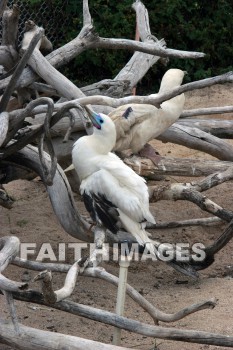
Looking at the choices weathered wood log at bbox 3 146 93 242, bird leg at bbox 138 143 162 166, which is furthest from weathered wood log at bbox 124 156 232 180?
weathered wood log at bbox 3 146 93 242

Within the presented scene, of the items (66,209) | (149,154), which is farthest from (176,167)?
(66,209)

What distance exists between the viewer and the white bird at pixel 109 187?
4926 millimetres

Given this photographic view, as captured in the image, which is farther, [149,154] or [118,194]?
[149,154]

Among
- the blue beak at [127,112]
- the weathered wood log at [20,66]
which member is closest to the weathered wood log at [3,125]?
the weathered wood log at [20,66]

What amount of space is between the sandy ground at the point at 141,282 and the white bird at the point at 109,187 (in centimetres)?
55

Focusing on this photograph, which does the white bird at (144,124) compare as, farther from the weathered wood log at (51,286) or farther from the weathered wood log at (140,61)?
the weathered wood log at (51,286)

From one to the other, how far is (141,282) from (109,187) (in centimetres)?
127

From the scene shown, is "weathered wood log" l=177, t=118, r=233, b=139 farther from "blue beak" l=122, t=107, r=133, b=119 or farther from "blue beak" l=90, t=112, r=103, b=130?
"blue beak" l=90, t=112, r=103, b=130

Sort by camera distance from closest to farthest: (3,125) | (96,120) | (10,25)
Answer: (96,120) → (3,125) → (10,25)

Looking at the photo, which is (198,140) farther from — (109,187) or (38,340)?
(38,340)

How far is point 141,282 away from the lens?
6004 mm

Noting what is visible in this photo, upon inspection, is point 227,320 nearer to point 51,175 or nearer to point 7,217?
point 51,175

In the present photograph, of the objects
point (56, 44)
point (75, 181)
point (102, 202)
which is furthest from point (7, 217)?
point (56, 44)

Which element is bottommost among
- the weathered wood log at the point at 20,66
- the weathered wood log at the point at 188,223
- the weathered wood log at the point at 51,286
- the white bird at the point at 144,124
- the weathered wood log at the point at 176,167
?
the weathered wood log at the point at 188,223
